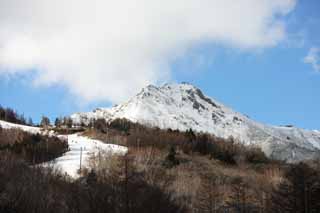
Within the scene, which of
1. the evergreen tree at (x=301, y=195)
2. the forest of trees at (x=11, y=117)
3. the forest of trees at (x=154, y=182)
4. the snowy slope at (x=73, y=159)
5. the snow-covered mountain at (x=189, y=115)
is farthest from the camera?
the snow-covered mountain at (x=189, y=115)

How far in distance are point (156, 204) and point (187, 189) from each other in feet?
34.1

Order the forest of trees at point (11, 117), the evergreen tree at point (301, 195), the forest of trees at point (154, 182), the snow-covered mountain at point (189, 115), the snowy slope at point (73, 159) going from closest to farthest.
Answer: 1. the forest of trees at point (154, 182)
2. the evergreen tree at point (301, 195)
3. the snowy slope at point (73, 159)
4. the forest of trees at point (11, 117)
5. the snow-covered mountain at point (189, 115)

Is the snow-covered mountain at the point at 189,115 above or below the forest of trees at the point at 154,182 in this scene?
above

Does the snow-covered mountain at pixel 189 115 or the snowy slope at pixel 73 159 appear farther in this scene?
the snow-covered mountain at pixel 189 115

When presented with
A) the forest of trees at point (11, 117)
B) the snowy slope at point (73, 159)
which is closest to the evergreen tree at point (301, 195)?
the snowy slope at point (73, 159)

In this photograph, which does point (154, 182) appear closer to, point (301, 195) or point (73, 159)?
point (301, 195)

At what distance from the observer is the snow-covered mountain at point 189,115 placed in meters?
114

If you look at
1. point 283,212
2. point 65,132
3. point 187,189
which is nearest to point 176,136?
point 65,132

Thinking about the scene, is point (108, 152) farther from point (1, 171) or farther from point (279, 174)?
point (1, 171)

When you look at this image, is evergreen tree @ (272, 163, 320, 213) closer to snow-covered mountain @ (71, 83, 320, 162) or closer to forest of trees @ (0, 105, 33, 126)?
forest of trees @ (0, 105, 33, 126)

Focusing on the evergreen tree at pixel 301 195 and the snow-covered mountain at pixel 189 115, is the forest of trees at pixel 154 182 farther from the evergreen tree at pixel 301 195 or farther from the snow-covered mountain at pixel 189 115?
the snow-covered mountain at pixel 189 115

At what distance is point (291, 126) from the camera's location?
17662 cm

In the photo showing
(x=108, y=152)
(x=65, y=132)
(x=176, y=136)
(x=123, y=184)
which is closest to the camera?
(x=123, y=184)

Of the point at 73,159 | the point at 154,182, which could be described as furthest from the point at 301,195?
the point at 73,159
